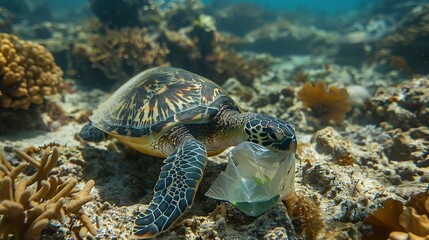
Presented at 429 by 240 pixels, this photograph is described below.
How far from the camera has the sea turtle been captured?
250cm

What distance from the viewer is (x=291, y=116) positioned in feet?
19.6

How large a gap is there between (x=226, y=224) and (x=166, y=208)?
54 centimetres

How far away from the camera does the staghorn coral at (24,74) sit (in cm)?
458

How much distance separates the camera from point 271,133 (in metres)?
2.95

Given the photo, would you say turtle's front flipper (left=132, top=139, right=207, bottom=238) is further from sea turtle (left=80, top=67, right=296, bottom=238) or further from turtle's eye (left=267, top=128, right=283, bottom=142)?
turtle's eye (left=267, top=128, right=283, bottom=142)

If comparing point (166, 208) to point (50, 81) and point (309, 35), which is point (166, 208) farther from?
point (309, 35)

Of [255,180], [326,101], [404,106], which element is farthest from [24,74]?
[404,106]

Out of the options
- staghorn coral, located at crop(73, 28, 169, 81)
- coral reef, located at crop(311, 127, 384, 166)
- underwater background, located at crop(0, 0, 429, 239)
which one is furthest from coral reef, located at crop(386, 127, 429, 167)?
staghorn coral, located at crop(73, 28, 169, 81)

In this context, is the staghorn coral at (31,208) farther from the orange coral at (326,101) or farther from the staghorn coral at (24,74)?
the orange coral at (326,101)

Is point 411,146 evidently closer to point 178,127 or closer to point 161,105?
point 178,127

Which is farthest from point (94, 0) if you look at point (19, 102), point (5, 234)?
point (5, 234)

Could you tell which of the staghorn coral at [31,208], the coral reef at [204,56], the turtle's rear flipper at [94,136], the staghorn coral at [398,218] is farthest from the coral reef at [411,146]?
the coral reef at [204,56]

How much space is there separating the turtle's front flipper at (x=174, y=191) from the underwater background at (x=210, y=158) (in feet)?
0.68

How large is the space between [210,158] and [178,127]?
801mm
